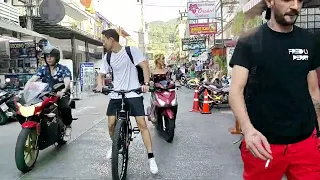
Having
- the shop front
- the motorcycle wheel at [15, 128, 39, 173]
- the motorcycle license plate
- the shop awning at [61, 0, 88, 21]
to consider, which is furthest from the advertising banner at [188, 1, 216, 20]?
the motorcycle wheel at [15, 128, 39, 173]

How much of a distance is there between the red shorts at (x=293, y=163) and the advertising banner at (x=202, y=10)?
2513 cm

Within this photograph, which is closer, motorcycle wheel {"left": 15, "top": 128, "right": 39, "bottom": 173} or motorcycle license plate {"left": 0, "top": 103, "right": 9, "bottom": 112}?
motorcycle wheel {"left": 15, "top": 128, "right": 39, "bottom": 173}

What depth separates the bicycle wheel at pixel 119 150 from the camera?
15.0 ft

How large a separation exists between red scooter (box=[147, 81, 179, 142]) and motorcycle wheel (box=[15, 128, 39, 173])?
8.76 feet

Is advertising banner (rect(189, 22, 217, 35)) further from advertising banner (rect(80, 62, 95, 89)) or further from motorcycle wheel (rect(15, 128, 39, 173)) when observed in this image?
motorcycle wheel (rect(15, 128, 39, 173))

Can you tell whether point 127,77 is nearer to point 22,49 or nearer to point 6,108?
point 6,108

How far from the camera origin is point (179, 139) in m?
7.93

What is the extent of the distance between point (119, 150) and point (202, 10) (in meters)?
23.5

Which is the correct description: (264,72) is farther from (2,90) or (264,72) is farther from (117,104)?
(2,90)

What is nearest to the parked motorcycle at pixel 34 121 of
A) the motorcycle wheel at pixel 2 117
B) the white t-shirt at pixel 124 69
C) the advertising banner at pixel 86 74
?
the white t-shirt at pixel 124 69

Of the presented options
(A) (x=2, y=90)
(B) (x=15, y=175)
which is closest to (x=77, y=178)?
(B) (x=15, y=175)

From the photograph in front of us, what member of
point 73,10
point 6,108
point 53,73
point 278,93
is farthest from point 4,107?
point 73,10

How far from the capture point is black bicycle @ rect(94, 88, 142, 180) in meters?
4.59

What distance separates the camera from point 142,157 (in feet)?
20.8
